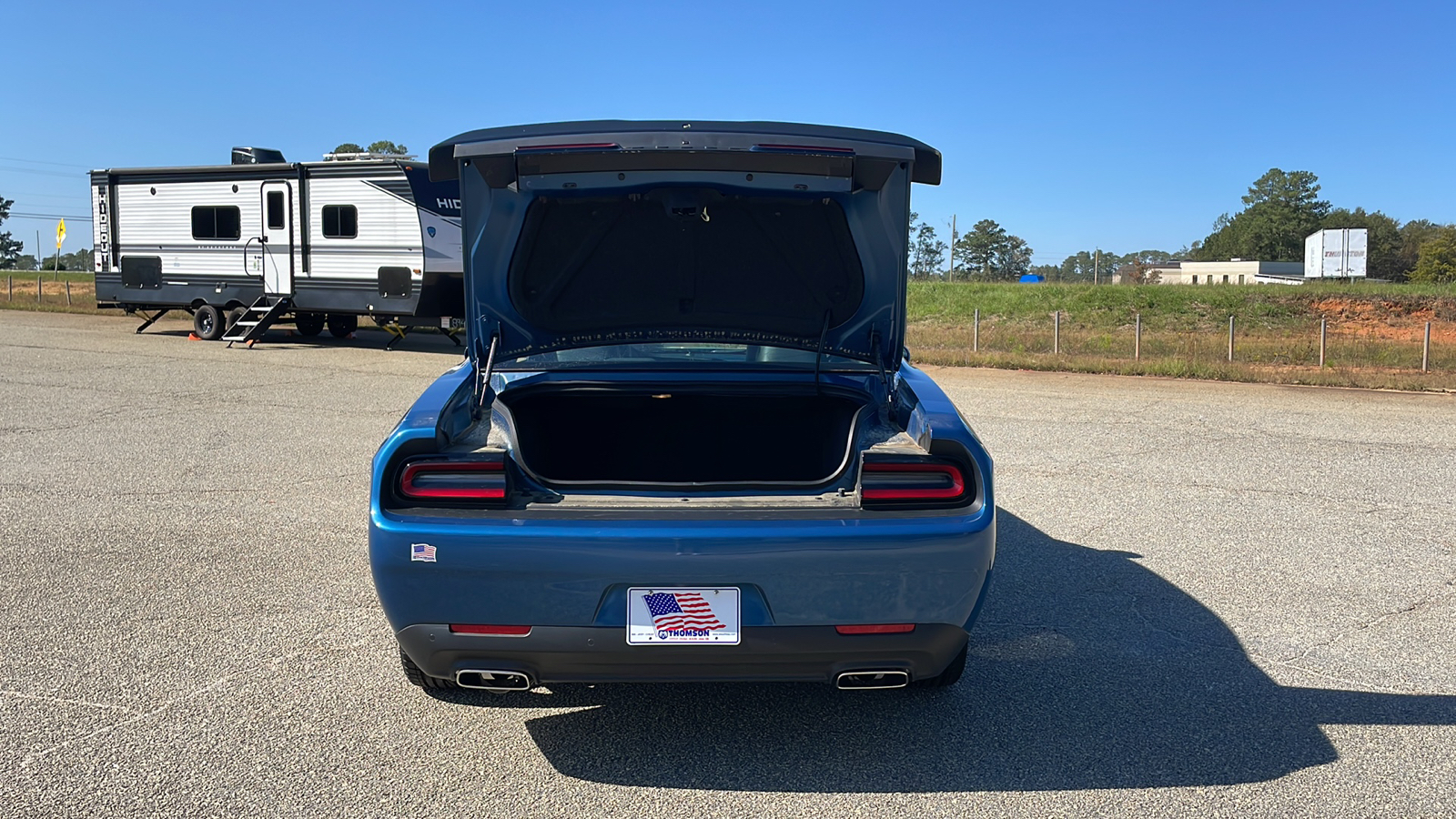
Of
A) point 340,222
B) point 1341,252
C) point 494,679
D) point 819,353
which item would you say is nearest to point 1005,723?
point 819,353

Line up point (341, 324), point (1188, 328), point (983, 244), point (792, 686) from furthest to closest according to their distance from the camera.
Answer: point (983, 244) < point (1188, 328) < point (341, 324) < point (792, 686)

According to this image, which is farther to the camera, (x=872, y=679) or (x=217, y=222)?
(x=217, y=222)

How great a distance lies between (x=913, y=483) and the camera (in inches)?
123

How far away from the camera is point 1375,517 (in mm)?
6641

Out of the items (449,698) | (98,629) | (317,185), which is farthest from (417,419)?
(317,185)

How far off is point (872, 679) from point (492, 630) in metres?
1.09

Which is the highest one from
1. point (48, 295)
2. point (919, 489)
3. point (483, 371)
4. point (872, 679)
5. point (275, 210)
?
point (275, 210)

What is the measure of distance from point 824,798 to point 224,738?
1.90 m

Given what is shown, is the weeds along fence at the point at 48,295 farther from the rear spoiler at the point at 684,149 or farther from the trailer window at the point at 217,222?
the rear spoiler at the point at 684,149

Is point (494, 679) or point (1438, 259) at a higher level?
point (1438, 259)

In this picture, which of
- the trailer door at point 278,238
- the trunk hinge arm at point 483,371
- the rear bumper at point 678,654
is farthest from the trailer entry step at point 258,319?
the rear bumper at point 678,654

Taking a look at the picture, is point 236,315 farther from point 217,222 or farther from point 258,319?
point 217,222

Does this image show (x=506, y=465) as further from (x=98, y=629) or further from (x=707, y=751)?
(x=98, y=629)

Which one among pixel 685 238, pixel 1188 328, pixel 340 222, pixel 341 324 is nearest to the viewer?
pixel 685 238
